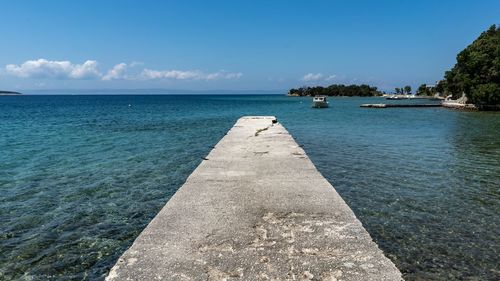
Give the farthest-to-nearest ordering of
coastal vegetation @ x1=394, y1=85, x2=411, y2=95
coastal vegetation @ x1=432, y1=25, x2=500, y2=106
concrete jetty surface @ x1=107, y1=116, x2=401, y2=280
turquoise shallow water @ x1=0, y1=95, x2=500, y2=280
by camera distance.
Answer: coastal vegetation @ x1=394, y1=85, x2=411, y2=95 < coastal vegetation @ x1=432, y1=25, x2=500, y2=106 < turquoise shallow water @ x1=0, y1=95, x2=500, y2=280 < concrete jetty surface @ x1=107, y1=116, x2=401, y2=280

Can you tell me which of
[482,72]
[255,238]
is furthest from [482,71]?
[255,238]

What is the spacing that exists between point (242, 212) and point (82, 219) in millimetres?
4038

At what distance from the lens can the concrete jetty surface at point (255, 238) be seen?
14.6ft

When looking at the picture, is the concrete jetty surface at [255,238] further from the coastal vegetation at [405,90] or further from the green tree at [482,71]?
the coastal vegetation at [405,90]

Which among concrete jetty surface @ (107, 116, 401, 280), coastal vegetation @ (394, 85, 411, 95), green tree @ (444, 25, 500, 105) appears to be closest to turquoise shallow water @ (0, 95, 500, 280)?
concrete jetty surface @ (107, 116, 401, 280)

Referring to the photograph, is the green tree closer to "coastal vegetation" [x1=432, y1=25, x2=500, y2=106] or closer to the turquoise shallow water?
"coastal vegetation" [x1=432, y1=25, x2=500, y2=106]

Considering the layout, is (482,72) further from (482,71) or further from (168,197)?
(168,197)

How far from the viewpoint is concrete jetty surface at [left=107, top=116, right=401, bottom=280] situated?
14.6ft

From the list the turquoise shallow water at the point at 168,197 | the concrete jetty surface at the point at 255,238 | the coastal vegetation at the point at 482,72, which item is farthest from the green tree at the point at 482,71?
the concrete jetty surface at the point at 255,238

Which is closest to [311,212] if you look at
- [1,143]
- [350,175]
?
[350,175]

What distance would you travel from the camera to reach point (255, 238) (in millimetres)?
5359

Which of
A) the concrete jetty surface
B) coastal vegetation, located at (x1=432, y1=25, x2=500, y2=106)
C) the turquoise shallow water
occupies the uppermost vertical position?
coastal vegetation, located at (x1=432, y1=25, x2=500, y2=106)

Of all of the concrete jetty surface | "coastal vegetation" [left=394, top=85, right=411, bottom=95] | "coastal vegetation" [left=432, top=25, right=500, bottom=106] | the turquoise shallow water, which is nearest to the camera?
the concrete jetty surface

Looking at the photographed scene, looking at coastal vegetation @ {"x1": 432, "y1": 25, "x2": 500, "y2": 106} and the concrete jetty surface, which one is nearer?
the concrete jetty surface
